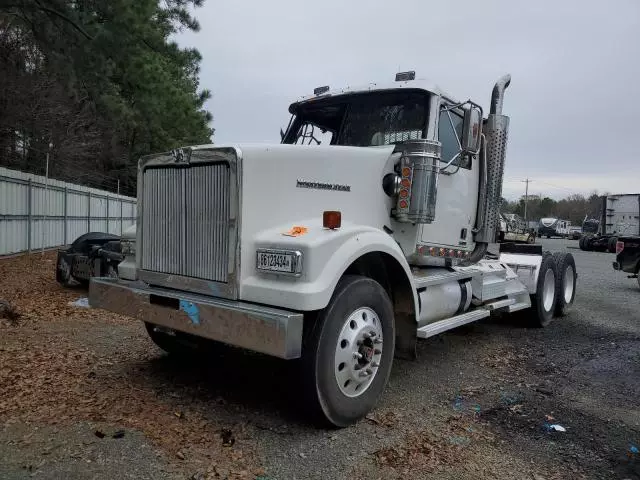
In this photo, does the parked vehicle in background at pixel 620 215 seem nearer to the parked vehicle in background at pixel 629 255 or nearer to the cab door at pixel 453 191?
the parked vehicle in background at pixel 629 255

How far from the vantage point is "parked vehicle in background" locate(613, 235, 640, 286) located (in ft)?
43.3

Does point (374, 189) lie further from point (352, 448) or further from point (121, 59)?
point (121, 59)

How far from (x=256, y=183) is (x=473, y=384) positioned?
114 inches

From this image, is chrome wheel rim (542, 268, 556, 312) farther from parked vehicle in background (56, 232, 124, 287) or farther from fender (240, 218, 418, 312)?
parked vehicle in background (56, 232, 124, 287)

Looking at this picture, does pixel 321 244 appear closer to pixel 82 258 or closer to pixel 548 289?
pixel 548 289

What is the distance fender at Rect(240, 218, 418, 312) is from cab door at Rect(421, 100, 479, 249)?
172 cm

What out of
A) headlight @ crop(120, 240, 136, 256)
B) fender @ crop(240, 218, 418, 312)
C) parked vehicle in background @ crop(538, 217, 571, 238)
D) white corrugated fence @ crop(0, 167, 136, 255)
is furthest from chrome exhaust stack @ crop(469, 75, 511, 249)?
parked vehicle in background @ crop(538, 217, 571, 238)

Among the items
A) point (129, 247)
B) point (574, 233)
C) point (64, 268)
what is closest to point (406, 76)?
point (129, 247)

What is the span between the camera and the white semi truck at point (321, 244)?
349cm

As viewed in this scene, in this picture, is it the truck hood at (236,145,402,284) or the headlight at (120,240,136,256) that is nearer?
the truck hood at (236,145,402,284)

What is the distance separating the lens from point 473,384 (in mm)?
5000

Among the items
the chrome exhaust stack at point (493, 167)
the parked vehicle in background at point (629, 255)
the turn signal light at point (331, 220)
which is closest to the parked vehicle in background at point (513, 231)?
the chrome exhaust stack at point (493, 167)

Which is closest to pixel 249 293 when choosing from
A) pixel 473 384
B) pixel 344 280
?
pixel 344 280

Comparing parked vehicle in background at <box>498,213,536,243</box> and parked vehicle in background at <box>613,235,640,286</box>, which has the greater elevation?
parked vehicle in background at <box>498,213,536,243</box>
